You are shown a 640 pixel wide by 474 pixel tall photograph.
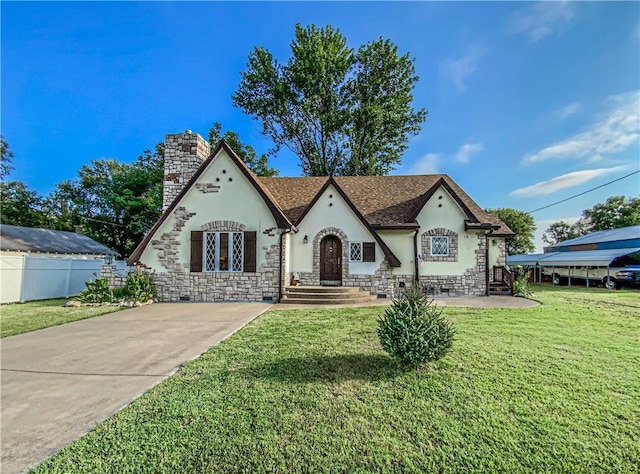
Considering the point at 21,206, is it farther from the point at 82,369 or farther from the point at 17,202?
the point at 82,369

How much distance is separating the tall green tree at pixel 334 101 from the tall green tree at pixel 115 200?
11111 millimetres

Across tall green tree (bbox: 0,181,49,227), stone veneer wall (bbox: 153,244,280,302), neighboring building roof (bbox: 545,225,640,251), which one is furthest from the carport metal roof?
tall green tree (bbox: 0,181,49,227)

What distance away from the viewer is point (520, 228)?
4491 cm

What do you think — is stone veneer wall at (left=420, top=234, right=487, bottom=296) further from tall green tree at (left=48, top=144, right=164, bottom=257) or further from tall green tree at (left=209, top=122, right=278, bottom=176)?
tall green tree at (left=48, top=144, right=164, bottom=257)

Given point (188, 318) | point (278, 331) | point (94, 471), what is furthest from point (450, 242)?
point (94, 471)

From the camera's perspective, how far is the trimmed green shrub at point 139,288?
1218 cm

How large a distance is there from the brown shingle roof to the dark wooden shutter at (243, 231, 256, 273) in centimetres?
252

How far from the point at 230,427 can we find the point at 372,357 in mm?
2914

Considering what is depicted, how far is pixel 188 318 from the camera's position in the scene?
30.6 feet

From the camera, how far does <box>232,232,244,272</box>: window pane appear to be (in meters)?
13.2

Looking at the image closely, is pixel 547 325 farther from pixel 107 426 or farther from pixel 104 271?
pixel 104 271

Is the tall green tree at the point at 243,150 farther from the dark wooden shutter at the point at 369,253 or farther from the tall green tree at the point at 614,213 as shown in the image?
the tall green tree at the point at 614,213

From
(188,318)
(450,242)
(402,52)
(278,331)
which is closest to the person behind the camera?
(278,331)

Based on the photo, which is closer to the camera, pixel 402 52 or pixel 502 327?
pixel 502 327
